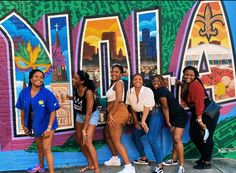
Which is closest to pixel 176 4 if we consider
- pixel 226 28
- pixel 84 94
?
pixel 226 28

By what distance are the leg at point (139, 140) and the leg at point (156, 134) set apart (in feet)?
1.01

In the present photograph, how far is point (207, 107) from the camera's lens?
19.6 feet

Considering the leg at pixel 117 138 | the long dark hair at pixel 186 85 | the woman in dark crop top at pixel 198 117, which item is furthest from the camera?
the long dark hair at pixel 186 85

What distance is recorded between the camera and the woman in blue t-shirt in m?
5.33

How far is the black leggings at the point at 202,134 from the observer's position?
599cm

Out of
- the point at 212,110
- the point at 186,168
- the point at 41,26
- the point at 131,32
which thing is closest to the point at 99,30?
the point at 131,32

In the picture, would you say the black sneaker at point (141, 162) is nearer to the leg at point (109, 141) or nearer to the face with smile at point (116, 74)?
the leg at point (109, 141)

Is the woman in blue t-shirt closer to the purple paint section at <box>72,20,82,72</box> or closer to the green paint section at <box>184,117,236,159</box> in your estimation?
the purple paint section at <box>72,20,82,72</box>

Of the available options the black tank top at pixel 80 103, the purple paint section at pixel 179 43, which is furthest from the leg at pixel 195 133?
the black tank top at pixel 80 103

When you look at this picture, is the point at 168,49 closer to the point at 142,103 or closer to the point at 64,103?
the point at 142,103

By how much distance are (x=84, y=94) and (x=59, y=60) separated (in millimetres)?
1005

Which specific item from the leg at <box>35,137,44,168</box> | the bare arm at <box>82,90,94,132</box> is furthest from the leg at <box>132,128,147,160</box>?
the leg at <box>35,137,44,168</box>

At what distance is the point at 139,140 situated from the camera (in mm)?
6195

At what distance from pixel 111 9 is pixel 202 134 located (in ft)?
8.29
